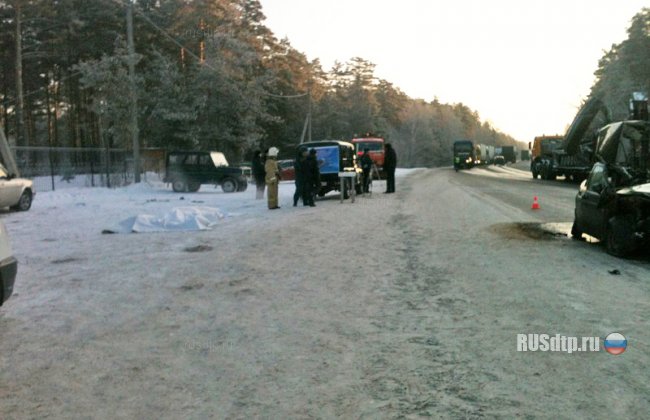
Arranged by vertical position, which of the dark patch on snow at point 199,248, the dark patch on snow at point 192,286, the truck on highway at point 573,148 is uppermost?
the truck on highway at point 573,148

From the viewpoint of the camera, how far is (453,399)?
3.79 m

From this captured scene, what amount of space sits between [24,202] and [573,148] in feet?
55.5

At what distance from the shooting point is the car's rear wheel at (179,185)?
94.7 ft

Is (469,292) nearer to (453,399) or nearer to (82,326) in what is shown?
(453,399)

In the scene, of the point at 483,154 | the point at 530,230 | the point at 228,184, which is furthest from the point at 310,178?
the point at 483,154

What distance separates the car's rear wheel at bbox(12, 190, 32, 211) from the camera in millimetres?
19125

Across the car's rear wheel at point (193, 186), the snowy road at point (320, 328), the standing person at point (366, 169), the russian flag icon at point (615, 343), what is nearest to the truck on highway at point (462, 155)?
the car's rear wheel at point (193, 186)

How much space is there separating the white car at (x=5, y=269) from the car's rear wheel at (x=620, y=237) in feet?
26.7

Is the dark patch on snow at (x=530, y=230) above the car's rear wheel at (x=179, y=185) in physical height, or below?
below

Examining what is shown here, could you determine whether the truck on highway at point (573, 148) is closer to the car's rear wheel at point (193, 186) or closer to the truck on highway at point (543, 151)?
the truck on highway at point (543, 151)

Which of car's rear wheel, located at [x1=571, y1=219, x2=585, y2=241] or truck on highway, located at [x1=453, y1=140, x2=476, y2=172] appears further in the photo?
truck on highway, located at [x1=453, y1=140, x2=476, y2=172]

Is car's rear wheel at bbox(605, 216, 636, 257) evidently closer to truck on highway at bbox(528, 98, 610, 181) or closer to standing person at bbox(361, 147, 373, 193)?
truck on highway at bbox(528, 98, 610, 181)

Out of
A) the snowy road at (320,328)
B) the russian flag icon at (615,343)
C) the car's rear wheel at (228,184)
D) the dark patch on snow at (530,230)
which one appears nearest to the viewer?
the snowy road at (320,328)

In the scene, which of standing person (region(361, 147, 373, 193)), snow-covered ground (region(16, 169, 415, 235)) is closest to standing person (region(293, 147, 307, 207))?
snow-covered ground (region(16, 169, 415, 235))
